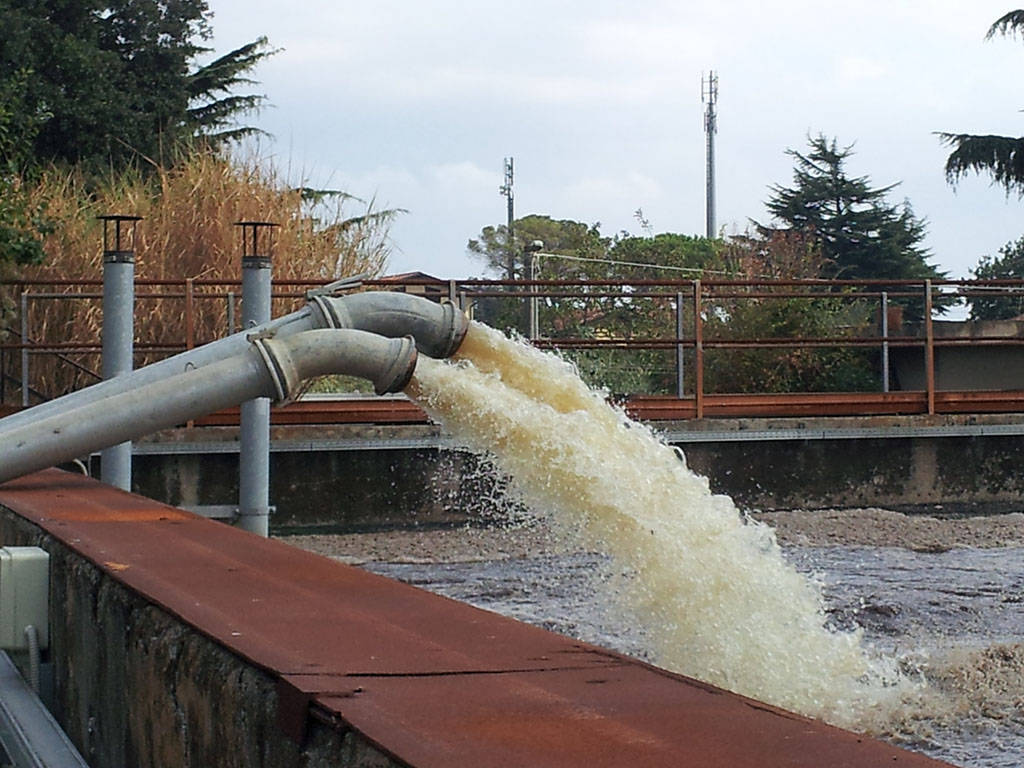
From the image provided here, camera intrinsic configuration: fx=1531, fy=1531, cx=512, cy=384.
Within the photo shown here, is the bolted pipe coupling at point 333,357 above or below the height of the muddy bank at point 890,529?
above

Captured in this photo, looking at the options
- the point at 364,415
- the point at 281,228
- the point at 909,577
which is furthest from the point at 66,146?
the point at 909,577

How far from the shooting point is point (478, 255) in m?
59.3

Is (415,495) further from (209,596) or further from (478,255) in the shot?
(478,255)

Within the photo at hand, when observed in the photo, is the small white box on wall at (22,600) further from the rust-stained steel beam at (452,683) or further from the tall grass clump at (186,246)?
the tall grass clump at (186,246)

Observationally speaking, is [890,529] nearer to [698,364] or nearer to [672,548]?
[698,364]

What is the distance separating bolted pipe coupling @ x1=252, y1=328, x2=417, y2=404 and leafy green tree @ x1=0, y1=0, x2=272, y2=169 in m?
22.5

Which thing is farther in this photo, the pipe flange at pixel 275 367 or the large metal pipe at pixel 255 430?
→ the large metal pipe at pixel 255 430

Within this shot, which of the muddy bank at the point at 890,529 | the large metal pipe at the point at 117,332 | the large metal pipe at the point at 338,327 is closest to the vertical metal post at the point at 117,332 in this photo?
the large metal pipe at the point at 117,332

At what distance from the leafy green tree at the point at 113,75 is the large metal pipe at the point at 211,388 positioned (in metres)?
22.3

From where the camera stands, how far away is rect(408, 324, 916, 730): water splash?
5793mm

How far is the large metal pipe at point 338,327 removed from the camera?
722 centimetres

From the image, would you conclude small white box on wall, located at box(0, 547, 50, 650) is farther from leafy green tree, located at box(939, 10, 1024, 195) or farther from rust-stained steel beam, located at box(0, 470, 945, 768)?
leafy green tree, located at box(939, 10, 1024, 195)

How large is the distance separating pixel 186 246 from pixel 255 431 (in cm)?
837

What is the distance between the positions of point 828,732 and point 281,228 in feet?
48.6
